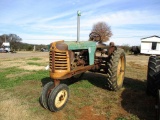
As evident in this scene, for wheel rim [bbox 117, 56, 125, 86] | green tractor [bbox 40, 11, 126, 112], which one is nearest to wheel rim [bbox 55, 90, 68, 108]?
green tractor [bbox 40, 11, 126, 112]

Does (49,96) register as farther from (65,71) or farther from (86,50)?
(86,50)

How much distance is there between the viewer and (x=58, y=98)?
4.80 meters

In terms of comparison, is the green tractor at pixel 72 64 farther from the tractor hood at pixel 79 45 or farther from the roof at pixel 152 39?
the roof at pixel 152 39

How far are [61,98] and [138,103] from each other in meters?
2.12

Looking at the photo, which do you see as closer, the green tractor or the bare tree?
the green tractor

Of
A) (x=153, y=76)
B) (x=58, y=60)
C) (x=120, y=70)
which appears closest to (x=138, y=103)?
(x=153, y=76)

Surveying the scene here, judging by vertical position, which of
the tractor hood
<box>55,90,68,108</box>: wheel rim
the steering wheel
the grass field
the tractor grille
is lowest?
the grass field

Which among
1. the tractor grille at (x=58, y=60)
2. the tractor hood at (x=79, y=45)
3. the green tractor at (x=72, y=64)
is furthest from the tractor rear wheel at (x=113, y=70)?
the tractor grille at (x=58, y=60)

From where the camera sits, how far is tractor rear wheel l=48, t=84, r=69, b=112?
182 inches

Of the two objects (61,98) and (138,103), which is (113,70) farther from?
(61,98)

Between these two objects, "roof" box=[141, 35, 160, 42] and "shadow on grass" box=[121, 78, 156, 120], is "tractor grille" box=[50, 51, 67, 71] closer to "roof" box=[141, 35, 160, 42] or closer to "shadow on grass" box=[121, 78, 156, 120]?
"shadow on grass" box=[121, 78, 156, 120]

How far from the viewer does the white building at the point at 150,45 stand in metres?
33.9

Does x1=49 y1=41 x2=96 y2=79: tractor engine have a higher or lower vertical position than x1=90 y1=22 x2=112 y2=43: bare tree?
lower

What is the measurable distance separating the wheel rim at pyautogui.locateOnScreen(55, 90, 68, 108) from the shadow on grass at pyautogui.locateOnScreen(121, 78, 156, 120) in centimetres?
156
